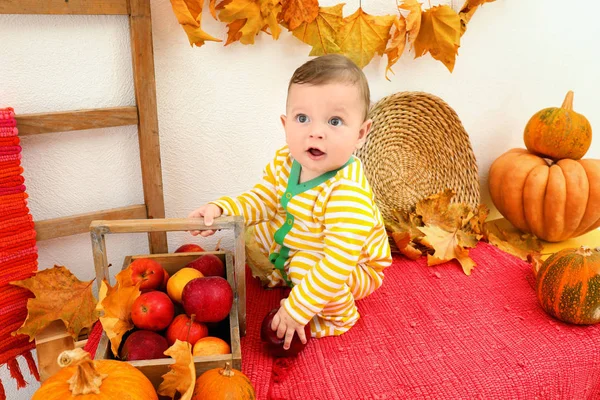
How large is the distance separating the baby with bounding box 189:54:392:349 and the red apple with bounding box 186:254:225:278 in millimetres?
76

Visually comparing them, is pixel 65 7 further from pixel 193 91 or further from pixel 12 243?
pixel 12 243

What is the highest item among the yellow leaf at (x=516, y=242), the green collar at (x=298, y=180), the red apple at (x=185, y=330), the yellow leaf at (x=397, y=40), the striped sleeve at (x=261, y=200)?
the yellow leaf at (x=397, y=40)

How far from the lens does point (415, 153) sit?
156cm

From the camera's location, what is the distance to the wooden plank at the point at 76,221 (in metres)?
1.10

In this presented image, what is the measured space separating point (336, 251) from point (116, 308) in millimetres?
405

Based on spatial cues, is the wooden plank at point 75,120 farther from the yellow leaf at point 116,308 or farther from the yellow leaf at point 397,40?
the yellow leaf at point 397,40

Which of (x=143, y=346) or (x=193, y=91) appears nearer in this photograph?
(x=143, y=346)

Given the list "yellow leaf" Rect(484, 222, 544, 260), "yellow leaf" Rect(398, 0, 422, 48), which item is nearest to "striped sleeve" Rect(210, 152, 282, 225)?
"yellow leaf" Rect(398, 0, 422, 48)

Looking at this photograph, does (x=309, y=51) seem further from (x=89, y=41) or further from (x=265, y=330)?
(x=265, y=330)

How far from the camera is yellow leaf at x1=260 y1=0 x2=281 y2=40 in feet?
3.82

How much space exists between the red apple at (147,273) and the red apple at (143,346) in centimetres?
14

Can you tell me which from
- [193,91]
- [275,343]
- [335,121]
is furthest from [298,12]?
[275,343]

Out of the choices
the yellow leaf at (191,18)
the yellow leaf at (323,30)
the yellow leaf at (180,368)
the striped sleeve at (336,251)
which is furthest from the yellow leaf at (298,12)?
the yellow leaf at (180,368)

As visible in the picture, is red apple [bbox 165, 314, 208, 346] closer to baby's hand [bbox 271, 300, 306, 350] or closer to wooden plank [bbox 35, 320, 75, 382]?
baby's hand [bbox 271, 300, 306, 350]
